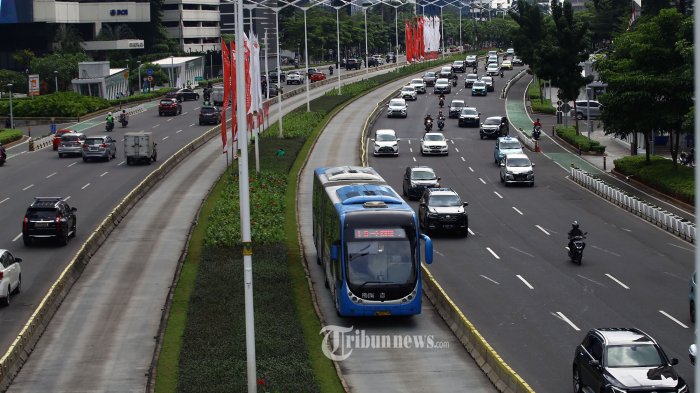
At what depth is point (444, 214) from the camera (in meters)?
46.9

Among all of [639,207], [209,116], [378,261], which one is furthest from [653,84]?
[209,116]

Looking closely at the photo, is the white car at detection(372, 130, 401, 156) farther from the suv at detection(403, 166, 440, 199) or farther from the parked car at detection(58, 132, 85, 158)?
the parked car at detection(58, 132, 85, 158)

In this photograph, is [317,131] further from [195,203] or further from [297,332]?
[297,332]

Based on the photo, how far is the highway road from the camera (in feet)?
100

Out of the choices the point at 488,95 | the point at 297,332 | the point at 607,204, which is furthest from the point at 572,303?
the point at 488,95

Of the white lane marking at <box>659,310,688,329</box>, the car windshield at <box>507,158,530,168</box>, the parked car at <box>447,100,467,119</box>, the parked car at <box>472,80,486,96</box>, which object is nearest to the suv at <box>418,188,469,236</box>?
the white lane marking at <box>659,310,688,329</box>

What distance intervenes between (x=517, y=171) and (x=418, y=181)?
7.78 metres

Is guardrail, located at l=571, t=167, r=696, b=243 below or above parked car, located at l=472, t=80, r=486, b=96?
below

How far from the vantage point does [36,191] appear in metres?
62.0

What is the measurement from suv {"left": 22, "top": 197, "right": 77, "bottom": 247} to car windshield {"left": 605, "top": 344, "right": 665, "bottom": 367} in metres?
26.9

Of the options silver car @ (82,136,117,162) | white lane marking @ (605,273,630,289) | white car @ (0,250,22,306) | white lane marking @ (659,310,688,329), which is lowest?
white lane marking @ (659,310,688,329)

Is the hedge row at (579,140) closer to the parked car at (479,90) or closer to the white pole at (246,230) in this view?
the parked car at (479,90)

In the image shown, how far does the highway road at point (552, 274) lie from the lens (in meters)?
30.5

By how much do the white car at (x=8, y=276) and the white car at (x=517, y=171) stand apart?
104ft
